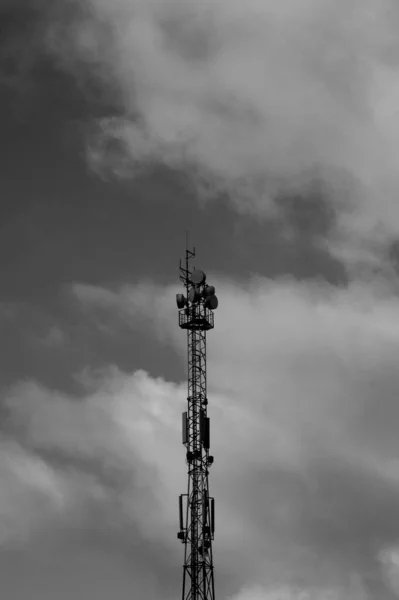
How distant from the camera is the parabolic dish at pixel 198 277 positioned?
118 meters

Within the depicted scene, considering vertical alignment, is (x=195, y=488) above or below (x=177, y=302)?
below

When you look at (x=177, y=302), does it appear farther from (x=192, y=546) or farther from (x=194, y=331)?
(x=192, y=546)

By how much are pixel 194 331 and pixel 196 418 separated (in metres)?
8.40

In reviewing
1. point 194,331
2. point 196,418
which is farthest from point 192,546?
point 194,331

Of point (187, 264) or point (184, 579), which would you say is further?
point (187, 264)

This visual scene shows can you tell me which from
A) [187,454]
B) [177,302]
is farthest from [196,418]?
[177,302]

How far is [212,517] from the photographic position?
113562mm

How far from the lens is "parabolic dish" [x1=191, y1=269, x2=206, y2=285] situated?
4643 inches

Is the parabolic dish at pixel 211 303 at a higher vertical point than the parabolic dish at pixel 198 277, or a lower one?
lower

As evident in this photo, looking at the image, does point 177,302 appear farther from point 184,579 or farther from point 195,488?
point 184,579

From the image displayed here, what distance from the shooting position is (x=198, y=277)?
118 m

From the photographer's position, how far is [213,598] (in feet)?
364

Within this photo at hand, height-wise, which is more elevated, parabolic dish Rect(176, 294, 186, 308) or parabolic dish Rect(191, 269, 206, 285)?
parabolic dish Rect(191, 269, 206, 285)

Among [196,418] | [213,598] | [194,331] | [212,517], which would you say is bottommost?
[213,598]
